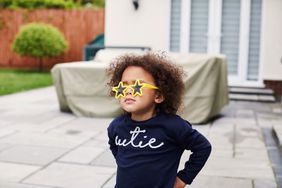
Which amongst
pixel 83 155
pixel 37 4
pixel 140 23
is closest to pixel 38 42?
pixel 140 23

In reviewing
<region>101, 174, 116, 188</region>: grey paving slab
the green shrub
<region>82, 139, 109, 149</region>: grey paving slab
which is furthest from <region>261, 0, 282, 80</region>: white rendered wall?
the green shrub

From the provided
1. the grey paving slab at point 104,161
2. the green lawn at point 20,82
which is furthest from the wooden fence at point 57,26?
the grey paving slab at point 104,161

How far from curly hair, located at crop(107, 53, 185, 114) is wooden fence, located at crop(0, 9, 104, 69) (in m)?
14.3

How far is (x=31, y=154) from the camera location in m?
4.86

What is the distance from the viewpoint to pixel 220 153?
5062mm

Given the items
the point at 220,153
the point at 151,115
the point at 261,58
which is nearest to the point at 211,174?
the point at 220,153

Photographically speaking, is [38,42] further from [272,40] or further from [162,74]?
[162,74]

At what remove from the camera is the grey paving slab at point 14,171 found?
4016 mm

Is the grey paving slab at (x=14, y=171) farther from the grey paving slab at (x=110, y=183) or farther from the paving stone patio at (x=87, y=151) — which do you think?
the grey paving slab at (x=110, y=183)

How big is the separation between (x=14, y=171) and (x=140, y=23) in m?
6.84

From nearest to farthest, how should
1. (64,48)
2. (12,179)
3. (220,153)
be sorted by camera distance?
(12,179)
(220,153)
(64,48)

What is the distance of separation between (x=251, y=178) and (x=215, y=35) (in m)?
6.61

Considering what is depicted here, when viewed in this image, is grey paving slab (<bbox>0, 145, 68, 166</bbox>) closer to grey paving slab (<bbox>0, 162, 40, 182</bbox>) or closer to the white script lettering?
grey paving slab (<bbox>0, 162, 40, 182</bbox>)

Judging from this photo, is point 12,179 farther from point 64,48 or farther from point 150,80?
point 64,48
